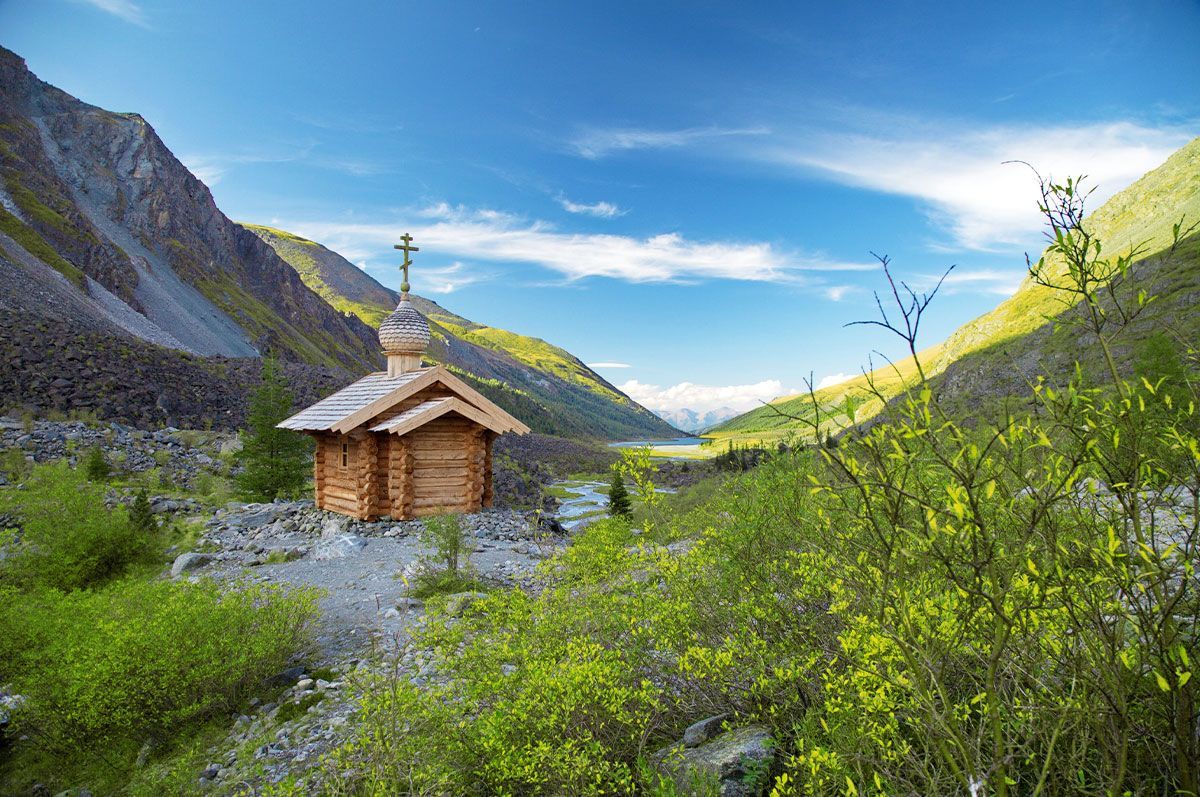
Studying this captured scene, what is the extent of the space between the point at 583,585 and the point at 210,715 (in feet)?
16.9

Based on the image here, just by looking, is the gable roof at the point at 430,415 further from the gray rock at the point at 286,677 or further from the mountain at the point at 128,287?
the mountain at the point at 128,287

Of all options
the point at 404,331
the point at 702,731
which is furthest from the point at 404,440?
Result: the point at 702,731

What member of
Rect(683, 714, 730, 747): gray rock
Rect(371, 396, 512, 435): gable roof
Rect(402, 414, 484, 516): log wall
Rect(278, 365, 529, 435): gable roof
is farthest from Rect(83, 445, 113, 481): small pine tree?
Rect(683, 714, 730, 747): gray rock

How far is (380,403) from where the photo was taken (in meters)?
16.8

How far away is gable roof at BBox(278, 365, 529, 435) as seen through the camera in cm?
1666

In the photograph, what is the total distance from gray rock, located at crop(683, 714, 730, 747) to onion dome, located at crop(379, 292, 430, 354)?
16.2 metres

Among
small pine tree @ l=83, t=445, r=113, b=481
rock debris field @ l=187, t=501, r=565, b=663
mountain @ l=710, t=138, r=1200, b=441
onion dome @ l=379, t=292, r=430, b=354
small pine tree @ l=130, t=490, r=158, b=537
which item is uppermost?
mountain @ l=710, t=138, r=1200, b=441

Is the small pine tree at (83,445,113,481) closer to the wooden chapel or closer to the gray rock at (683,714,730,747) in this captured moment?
the wooden chapel

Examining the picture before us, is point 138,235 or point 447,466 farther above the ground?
point 138,235

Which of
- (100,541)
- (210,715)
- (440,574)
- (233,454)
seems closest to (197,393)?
(233,454)

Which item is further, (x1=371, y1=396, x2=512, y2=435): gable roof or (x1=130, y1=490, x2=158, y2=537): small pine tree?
(x1=371, y1=396, x2=512, y2=435): gable roof

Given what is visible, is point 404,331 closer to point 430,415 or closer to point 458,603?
point 430,415

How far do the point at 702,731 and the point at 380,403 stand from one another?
14.1 metres

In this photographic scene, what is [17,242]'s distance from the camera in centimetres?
5119
